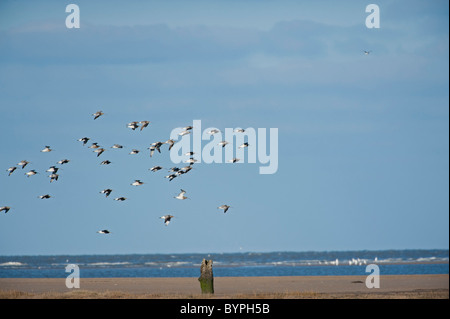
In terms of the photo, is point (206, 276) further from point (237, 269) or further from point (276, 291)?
point (237, 269)

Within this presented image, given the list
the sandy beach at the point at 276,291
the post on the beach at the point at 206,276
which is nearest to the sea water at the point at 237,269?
the sandy beach at the point at 276,291

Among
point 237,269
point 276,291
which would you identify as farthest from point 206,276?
point 237,269

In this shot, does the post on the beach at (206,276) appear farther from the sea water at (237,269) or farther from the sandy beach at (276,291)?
the sea water at (237,269)

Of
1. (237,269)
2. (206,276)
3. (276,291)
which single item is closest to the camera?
(206,276)

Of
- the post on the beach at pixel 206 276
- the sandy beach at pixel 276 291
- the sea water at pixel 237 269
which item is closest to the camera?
the post on the beach at pixel 206 276

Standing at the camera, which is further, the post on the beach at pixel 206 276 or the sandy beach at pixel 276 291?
the sandy beach at pixel 276 291

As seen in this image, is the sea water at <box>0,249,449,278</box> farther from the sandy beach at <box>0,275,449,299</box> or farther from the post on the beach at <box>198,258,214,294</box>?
the post on the beach at <box>198,258,214,294</box>

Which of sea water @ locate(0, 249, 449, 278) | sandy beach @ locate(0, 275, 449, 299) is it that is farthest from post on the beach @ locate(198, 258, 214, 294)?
sea water @ locate(0, 249, 449, 278)

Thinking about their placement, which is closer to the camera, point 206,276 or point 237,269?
point 206,276
